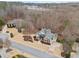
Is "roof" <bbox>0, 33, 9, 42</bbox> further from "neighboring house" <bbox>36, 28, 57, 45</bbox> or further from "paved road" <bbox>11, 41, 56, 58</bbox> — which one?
"neighboring house" <bbox>36, 28, 57, 45</bbox>

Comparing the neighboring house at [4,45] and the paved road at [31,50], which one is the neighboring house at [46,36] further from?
the neighboring house at [4,45]

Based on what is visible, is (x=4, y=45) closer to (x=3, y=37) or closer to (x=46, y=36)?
(x=3, y=37)

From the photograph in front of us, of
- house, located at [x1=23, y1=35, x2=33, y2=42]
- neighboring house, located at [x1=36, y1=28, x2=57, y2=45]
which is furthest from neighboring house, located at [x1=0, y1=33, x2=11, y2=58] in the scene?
neighboring house, located at [x1=36, y1=28, x2=57, y2=45]

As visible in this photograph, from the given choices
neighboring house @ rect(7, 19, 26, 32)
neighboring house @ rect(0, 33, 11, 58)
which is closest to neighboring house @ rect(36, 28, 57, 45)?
neighboring house @ rect(7, 19, 26, 32)

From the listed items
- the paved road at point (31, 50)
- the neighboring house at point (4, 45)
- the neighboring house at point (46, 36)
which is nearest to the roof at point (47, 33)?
the neighboring house at point (46, 36)

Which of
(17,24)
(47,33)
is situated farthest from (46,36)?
(17,24)

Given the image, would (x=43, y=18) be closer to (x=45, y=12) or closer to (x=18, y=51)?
(x=45, y=12)

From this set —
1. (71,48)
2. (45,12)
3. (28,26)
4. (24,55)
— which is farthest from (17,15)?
(71,48)

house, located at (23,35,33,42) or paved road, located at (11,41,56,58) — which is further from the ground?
house, located at (23,35,33,42)

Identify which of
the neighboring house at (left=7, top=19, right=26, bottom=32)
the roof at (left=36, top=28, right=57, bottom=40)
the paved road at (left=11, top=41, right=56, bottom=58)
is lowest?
the paved road at (left=11, top=41, right=56, bottom=58)
